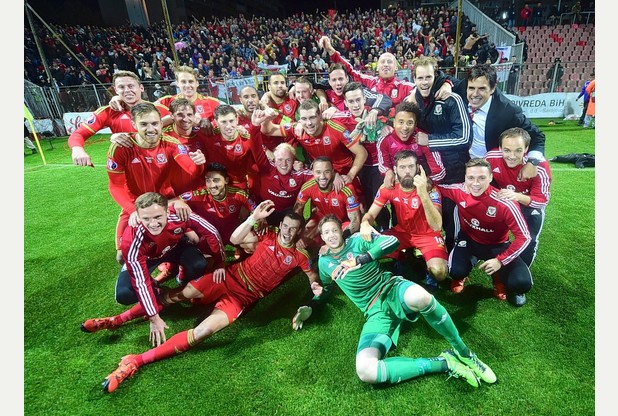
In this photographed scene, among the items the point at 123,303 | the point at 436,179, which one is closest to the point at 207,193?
the point at 123,303

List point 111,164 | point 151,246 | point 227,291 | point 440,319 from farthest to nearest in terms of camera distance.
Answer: point 111,164 < point 227,291 < point 151,246 < point 440,319

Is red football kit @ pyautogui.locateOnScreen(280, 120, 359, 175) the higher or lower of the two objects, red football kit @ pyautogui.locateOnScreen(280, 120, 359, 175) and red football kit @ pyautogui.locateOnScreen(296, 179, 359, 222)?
the higher

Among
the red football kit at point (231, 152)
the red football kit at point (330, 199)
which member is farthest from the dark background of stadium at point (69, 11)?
the red football kit at point (330, 199)

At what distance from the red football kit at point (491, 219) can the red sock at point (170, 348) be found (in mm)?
2854

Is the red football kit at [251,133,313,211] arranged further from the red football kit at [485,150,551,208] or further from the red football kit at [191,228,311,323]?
the red football kit at [485,150,551,208]

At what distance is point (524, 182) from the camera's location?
3.39 metres

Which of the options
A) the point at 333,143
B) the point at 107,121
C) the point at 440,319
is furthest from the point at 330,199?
the point at 107,121

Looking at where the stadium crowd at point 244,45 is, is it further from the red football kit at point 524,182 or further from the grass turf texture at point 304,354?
the grass turf texture at point 304,354

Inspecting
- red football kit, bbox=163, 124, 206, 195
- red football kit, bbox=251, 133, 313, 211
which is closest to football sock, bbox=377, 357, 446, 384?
red football kit, bbox=251, 133, 313, 211

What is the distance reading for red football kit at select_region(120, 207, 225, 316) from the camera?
2996 mm

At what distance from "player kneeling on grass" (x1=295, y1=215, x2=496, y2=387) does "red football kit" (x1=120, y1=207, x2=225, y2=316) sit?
127 cm

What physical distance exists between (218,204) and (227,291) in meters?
1.07

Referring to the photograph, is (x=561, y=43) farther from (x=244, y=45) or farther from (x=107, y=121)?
(x=107, y=121)

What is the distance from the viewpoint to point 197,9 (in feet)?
75.9
